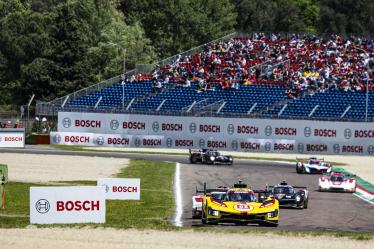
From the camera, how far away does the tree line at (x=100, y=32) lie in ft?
385

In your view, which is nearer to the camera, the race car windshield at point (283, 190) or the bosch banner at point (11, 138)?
the race car windshield at point (283, 190)

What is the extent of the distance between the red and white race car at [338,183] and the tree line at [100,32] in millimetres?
64401

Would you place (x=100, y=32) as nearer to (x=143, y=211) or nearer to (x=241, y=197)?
(x=143, y=211)

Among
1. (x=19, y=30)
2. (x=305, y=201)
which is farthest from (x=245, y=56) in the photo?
(x=305, y=201)

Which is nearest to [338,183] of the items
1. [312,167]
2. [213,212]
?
[312,167]

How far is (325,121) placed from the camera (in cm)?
8619

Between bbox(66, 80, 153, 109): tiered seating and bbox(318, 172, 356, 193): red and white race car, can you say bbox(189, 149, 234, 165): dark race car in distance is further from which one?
bbox(318, 172, 356, 193): red and white race car

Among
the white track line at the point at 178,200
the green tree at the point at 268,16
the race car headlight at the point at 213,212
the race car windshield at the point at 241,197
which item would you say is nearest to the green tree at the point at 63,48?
the green tree at the point at 268,16

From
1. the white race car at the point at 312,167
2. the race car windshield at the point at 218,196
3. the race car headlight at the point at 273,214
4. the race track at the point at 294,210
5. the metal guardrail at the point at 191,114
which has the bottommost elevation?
the race track at the point at 294,210

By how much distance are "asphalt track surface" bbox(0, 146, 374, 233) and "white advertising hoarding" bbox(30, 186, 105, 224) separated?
382 centimetres

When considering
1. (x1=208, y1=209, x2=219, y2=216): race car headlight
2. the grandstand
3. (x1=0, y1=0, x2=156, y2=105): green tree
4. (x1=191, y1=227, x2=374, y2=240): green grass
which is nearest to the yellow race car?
(x1=208, y1=209, x2=219, y2=216): race car headlight

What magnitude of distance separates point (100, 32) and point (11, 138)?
43.5 metres

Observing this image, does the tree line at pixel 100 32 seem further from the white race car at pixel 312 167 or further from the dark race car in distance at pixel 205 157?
the white race car at pixel 312 167

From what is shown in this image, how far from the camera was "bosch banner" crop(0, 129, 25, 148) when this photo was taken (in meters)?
82.3
